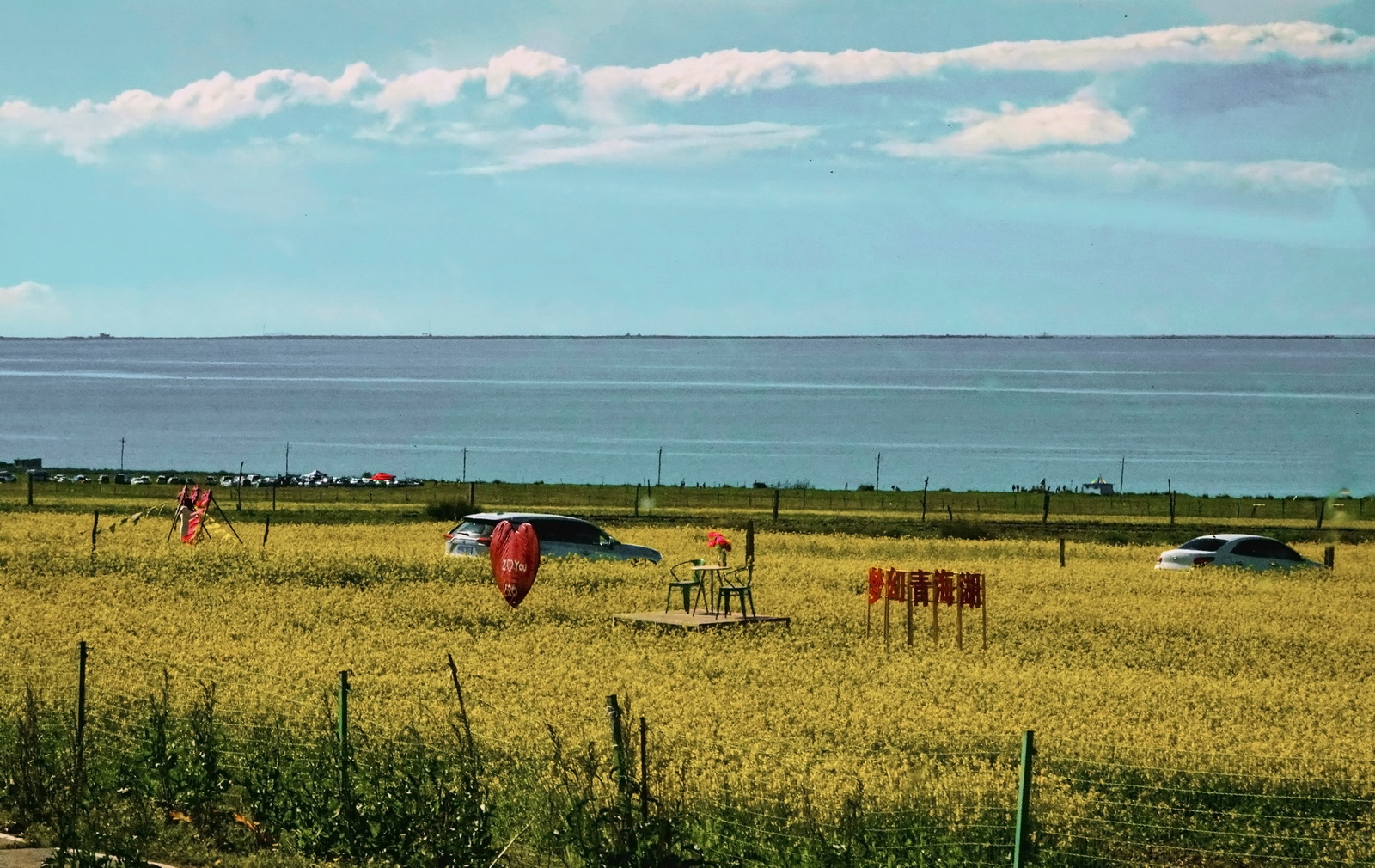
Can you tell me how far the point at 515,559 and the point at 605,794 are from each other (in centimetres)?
1144

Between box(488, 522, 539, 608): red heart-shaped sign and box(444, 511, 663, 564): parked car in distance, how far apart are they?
514 inches

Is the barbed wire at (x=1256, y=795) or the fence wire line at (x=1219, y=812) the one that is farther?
the barbed wire at (x=1256, y=795)

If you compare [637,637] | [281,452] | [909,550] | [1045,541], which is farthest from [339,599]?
[281,452]

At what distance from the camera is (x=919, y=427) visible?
646 feet

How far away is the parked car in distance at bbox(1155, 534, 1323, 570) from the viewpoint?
40.0 meters

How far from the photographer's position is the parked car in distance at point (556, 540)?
118 ft

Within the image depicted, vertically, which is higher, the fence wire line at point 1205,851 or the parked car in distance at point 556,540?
the parked car in distance at point 556,540

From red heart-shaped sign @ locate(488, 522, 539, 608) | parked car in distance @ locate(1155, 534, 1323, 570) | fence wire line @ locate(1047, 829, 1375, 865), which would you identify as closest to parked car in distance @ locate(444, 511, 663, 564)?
red heart-shaped sign @ locate(488, 522, 539, 608)

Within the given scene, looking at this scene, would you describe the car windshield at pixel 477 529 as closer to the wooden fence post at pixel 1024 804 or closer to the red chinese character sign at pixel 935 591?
the red chinese character sign at pixel 935 591

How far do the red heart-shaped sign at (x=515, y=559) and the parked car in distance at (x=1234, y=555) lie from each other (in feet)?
74.7

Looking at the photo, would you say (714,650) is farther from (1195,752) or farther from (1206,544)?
(1206,544)

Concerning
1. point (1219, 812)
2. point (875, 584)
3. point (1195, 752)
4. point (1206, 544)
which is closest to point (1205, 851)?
point (1219, 812)

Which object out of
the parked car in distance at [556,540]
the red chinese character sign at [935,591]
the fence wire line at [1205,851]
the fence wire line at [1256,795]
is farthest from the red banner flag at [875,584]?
the fence wire line at [1205,851]

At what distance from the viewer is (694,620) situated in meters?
26.4
